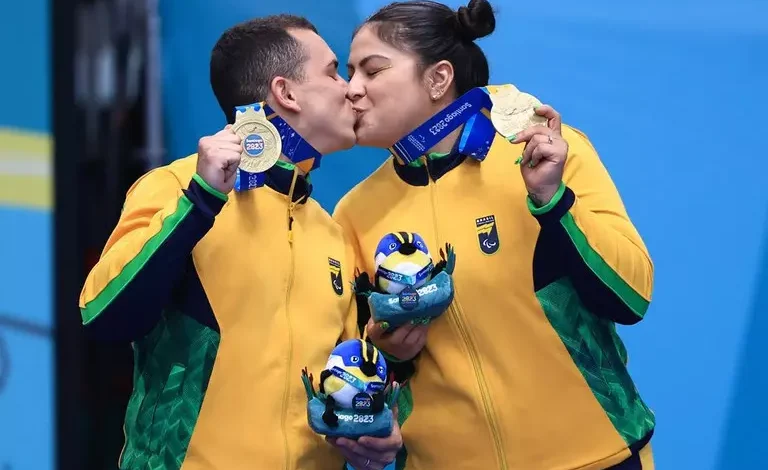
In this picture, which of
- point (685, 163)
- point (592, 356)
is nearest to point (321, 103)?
point (592, 356)

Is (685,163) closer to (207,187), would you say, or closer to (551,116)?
(551,116)

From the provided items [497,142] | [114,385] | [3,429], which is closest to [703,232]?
[497,142]

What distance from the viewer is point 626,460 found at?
8.02 ft

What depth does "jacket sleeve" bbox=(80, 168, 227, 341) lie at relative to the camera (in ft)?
7.04

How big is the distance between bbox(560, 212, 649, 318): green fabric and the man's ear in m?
0.72

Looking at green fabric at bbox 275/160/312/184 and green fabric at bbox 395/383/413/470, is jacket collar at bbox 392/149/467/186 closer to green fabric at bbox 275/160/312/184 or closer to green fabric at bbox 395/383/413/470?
green fabric at bbox 275/160/312/184

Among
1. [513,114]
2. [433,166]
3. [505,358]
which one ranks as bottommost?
[505,358]

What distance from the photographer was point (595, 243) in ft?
7.50

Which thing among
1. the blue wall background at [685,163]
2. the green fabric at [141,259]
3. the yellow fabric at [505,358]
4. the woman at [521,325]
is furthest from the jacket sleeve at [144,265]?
the blue wall background at [685,163]

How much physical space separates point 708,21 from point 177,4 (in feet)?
6.71

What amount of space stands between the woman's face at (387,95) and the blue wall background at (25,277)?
2.61 feet

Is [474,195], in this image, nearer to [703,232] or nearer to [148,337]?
[148,337]

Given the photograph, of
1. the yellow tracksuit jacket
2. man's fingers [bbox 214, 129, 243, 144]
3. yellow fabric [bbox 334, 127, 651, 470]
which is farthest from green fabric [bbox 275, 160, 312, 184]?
yellow fabric [bbox 334, 127, 651, 470]

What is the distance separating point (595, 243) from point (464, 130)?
43 cm
